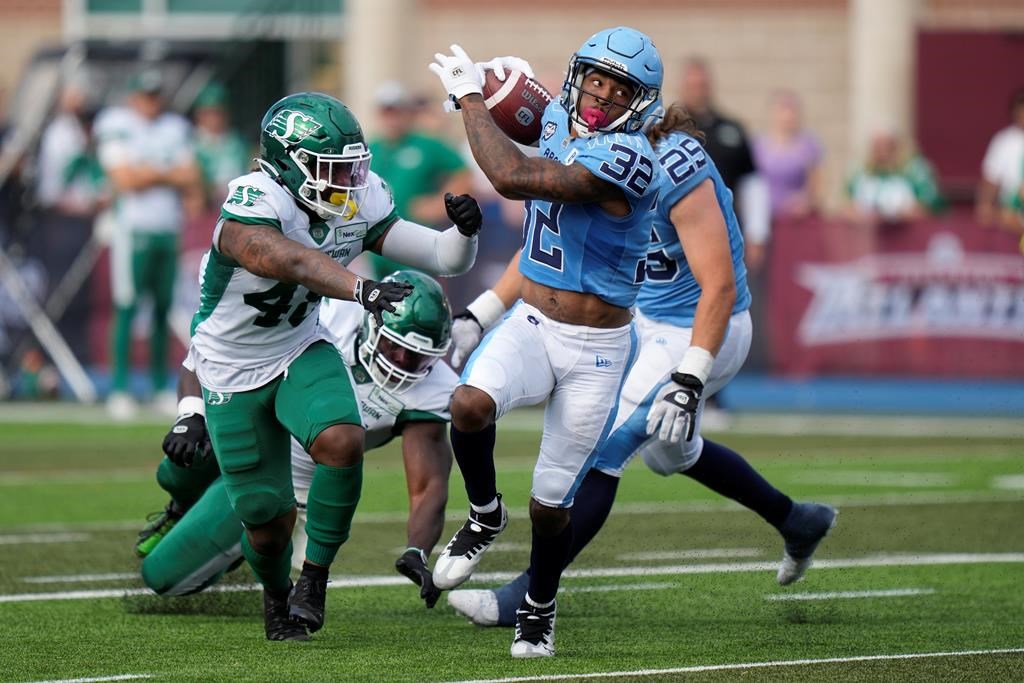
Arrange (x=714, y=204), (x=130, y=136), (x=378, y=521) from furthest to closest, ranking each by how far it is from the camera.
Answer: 1. (x=130, y=136)
2. (x=378, y=521)
3. (x=714, y=204)

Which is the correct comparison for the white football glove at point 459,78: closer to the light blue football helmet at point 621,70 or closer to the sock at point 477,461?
the light blue football helmet at point 621,70

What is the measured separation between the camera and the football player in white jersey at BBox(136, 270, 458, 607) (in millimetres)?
5648

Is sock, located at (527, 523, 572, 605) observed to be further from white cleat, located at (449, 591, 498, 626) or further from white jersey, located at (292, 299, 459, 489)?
white jersey, located at (292, 299, 459, 489)

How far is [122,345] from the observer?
1246 centimetres

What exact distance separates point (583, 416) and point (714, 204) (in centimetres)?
102

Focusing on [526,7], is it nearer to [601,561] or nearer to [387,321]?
[601,561]

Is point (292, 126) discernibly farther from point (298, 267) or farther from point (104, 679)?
point (104, 679)

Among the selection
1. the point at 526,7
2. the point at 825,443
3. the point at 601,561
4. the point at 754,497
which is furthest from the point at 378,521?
the point at 526,7

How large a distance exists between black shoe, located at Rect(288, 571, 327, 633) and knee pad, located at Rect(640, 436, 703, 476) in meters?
1.26

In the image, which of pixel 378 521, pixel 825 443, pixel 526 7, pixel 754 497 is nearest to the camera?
pixel 754 497

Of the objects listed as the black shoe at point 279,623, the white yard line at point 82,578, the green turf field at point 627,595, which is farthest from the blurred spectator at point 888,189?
the black shoe at point 279,623

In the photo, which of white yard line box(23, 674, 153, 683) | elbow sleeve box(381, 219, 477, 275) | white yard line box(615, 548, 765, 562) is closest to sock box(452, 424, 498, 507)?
elbow sleeve box(381, 219, 477, 275)

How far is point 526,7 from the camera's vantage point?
2064 cm

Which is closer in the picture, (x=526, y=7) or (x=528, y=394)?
(x=528, y=394)
